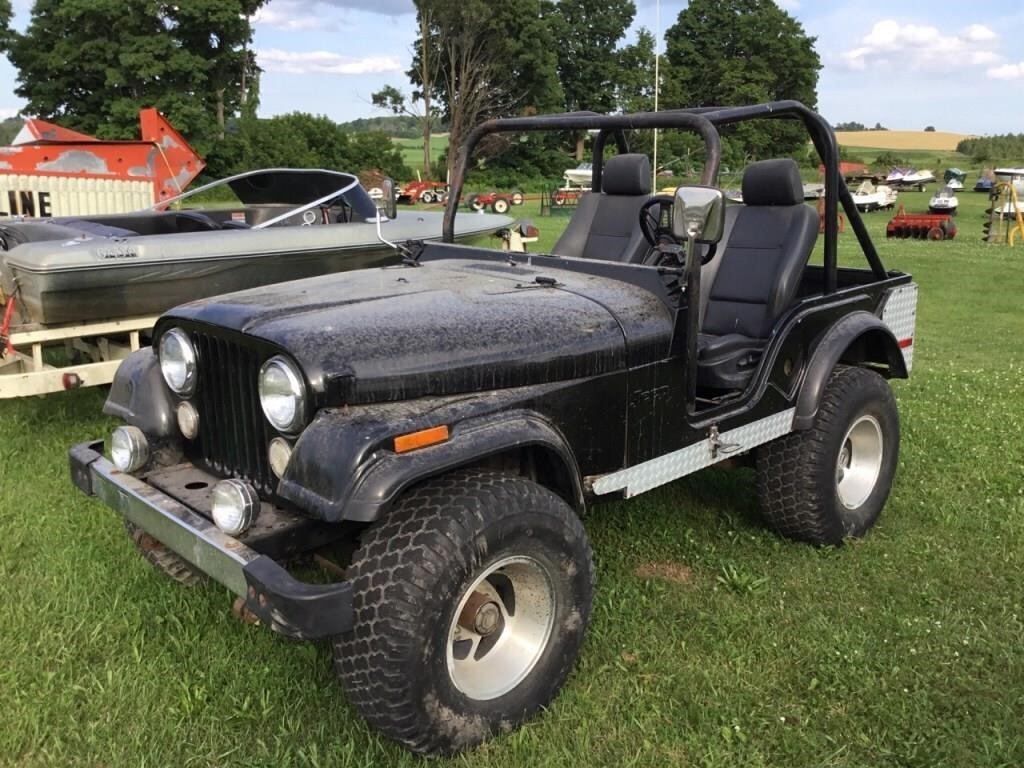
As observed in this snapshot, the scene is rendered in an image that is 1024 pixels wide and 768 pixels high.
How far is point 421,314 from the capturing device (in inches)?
110

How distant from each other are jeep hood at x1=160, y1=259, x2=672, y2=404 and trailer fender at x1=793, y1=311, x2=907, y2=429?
2.90 feet

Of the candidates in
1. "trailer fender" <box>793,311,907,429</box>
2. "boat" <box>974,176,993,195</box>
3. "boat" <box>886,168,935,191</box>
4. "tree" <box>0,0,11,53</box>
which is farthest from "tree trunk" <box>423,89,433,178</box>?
"trailer fender" <box>793,311,907,429</box>

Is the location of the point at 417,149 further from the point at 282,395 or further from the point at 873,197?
the point at 282,395

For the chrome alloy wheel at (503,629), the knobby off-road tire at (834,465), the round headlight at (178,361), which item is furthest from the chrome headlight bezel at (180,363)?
the knobby off-road tire at (834,465)

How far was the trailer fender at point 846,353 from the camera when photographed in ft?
12.1

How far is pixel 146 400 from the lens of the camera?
10.2 feet

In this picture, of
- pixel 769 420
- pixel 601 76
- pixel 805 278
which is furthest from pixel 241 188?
pixel 601 76

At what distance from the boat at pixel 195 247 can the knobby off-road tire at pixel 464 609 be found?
10.1 ft

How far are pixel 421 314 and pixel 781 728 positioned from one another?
1.70 metres

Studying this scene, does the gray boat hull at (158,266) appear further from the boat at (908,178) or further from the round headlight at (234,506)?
the boat at (908,178)

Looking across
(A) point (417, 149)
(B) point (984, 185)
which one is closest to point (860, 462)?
(B) point (984, 185)

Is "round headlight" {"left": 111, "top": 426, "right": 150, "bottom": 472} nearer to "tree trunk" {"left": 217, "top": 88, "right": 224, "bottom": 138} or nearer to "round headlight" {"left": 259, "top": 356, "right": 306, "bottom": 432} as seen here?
"round headlight" {"left": 259, "top": 356, "right": 306, "bottom": 432}

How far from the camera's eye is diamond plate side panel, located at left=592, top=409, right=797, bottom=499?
3.03 meters

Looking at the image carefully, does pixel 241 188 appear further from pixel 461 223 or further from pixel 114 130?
pixel 114 130
